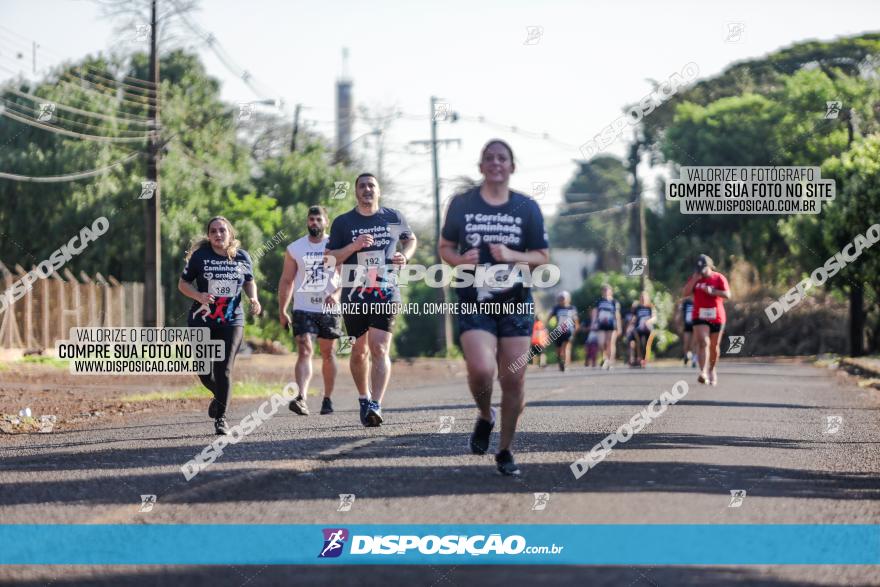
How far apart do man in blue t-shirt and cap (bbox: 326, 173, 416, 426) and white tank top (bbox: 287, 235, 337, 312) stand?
1.26 meters

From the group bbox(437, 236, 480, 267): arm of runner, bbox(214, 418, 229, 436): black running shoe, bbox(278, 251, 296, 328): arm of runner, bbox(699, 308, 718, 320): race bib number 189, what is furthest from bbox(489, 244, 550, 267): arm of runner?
bbox(699, 308, 718, 320): race bib number 189

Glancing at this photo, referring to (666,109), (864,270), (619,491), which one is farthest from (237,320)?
(666,109)

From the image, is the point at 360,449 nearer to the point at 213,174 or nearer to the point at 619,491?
the point at 619,491

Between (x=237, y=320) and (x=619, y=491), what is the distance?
15.6 feet

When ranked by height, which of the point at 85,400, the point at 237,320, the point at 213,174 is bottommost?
the point at 85,400

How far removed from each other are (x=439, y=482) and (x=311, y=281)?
5305 millimetres

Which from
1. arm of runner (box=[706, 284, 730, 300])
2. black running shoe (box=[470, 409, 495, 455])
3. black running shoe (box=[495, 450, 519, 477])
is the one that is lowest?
black running shoe (box=[495, 450, 519, 477])

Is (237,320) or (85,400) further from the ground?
(237,320)

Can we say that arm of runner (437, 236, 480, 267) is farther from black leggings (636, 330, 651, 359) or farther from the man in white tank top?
black leggings (636, 330, 651, 359)

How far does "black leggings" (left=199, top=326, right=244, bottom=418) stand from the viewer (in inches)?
430

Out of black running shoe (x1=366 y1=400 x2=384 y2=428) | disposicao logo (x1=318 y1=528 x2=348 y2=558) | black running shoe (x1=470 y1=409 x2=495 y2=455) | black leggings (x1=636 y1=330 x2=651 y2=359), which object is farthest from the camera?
black leggings (x1=636 y1=330 x2=651 y2=359)

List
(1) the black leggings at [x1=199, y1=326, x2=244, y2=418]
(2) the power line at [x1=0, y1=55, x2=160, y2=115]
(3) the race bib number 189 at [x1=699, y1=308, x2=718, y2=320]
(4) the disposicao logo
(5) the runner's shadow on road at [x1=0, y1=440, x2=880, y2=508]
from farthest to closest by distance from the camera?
(2) the power line at [x1=0, y1=55, x2=160, y2=115]
(3) the race bib number 189 at [x1=699, y1=308, x2=718, y2=320]
(1) the black leggings at [x1=199, y1=326, x2=244, y2=418]
(5) the runner's shadow on road at [x1=0, y1=440, x2=880, y2=508]
(4) the disposicao logo

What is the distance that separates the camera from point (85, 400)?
16.9m

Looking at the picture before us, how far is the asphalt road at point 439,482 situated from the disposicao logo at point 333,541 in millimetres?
250
